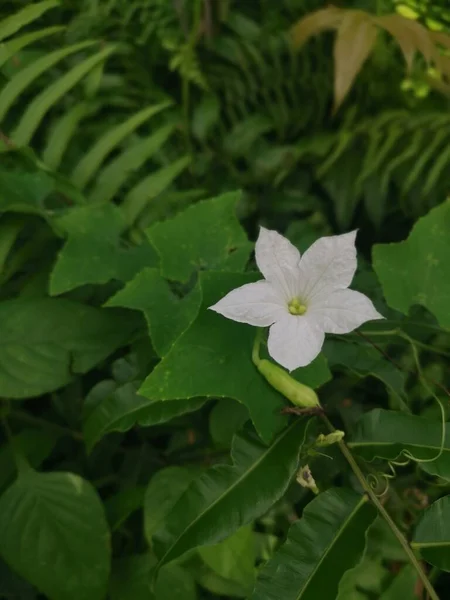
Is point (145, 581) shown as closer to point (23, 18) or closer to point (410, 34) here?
point (23, 18)

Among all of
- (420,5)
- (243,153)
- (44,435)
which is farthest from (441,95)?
(44,435)

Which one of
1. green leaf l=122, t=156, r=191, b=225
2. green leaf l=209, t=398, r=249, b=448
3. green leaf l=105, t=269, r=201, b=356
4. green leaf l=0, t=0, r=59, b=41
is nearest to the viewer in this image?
green leaf l=105, t=269, r=201, b=356

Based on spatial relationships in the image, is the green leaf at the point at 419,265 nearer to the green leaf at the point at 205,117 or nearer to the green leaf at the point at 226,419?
the green leaf at the point at 226,419

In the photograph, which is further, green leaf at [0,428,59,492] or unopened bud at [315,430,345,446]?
green leaf at [0,428,59,492]

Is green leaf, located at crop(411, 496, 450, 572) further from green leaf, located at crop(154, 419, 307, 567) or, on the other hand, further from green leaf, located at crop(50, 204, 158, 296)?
green leaf, located at crop(50, 204, 158, 296)

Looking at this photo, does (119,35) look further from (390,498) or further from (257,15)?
(390,498)

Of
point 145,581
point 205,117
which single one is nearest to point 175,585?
point 145,581

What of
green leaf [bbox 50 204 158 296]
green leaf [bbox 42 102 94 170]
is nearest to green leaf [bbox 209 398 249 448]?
green leaf [bbox 50 204 158 296]

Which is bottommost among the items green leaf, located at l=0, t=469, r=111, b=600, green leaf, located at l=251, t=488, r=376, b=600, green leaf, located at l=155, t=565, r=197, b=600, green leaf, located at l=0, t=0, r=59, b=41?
green leaf, located at l=155, t=565, r=197, b=600
